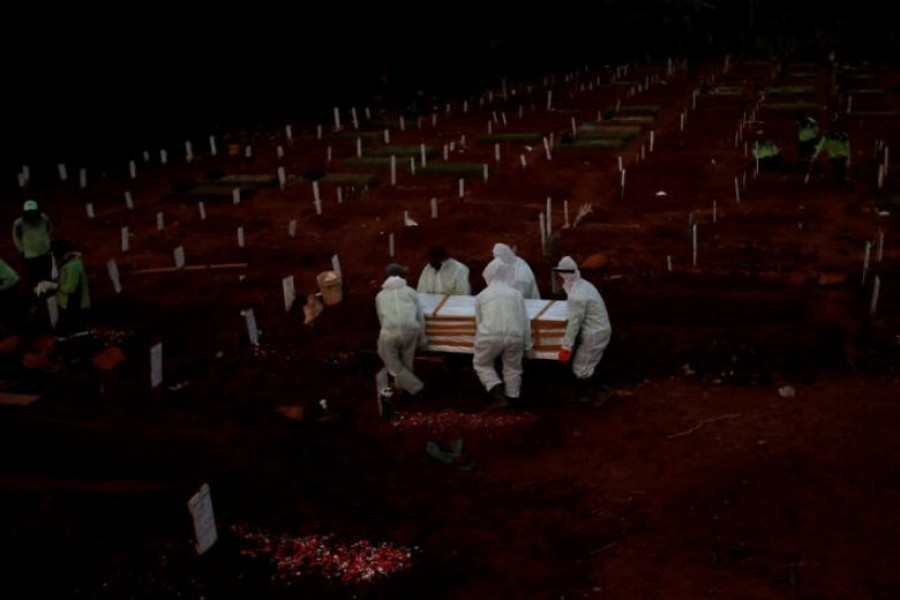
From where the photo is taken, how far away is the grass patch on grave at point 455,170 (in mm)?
20219

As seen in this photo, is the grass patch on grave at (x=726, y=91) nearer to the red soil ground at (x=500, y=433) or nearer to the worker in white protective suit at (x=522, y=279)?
the red soil ground at (x=500, y=433)

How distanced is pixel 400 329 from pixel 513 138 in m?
17.1

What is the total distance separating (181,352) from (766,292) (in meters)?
7.23

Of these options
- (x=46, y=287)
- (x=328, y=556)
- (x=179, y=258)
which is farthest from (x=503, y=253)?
(x=179, y=258)

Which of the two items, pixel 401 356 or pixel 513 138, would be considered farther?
pixel 513 138

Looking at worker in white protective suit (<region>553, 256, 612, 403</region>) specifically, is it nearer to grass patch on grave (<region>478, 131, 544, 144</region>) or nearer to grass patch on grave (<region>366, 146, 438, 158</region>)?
grass patch on grave (<region>366, 146, 438, 158</region>)

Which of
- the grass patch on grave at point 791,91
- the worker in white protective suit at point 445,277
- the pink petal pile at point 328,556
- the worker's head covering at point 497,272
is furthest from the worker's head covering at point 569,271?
the grass patch on grave at point 791,91

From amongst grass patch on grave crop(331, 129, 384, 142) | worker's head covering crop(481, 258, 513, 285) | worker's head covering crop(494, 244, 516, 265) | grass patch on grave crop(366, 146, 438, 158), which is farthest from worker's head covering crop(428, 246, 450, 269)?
grass patch on grave crop(331, 129, 384, 142)

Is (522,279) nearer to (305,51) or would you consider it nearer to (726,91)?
(305,51)

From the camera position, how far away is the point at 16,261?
14805 millimetres

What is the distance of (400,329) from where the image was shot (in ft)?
27.7

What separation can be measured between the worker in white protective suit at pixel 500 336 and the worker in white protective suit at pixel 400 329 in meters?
0.61

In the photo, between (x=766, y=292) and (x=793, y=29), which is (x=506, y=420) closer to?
(x=766, y=292)

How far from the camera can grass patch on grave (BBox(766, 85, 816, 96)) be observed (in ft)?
103
